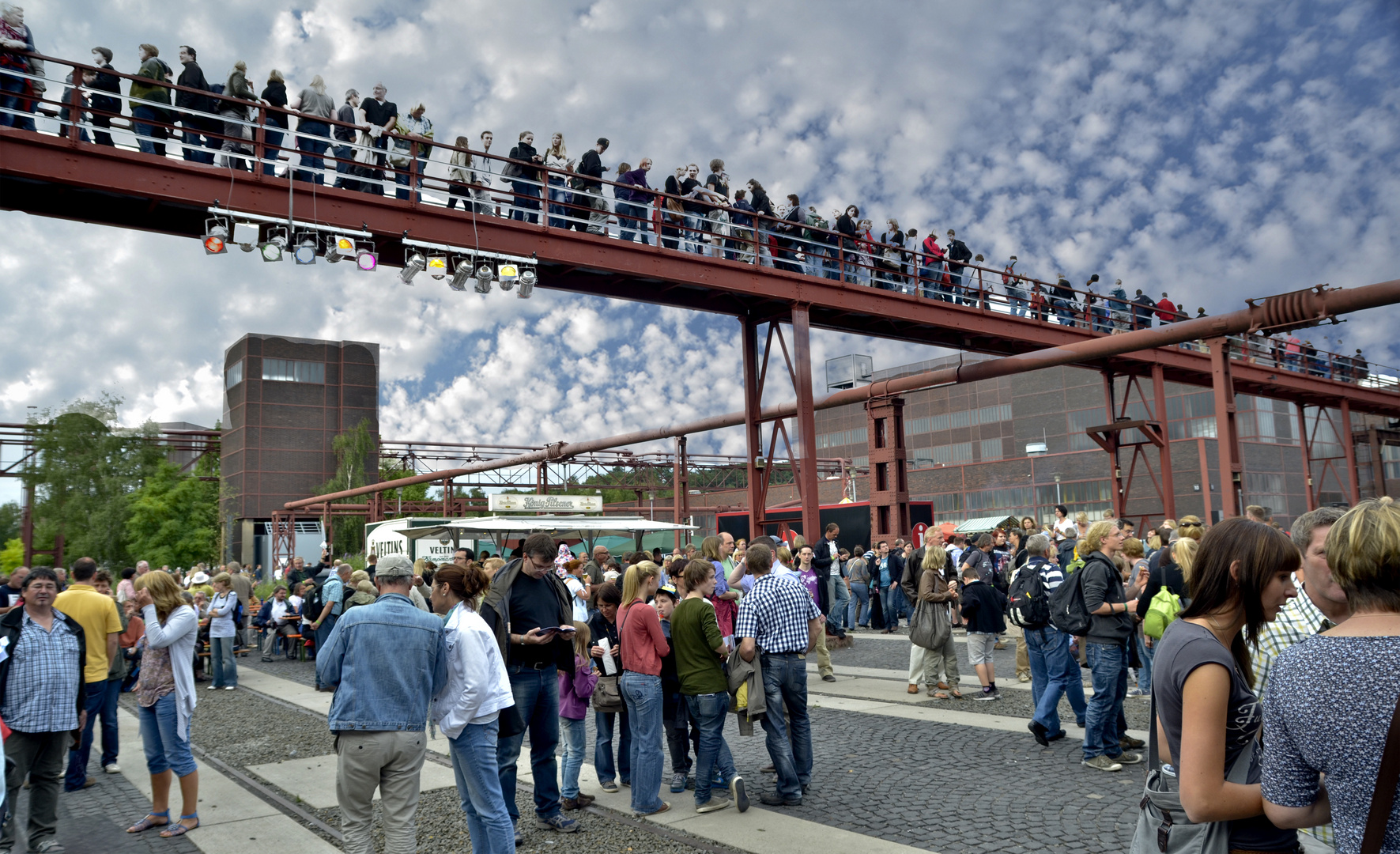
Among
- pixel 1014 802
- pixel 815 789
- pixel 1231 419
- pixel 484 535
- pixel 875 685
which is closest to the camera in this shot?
pixel 1014 802

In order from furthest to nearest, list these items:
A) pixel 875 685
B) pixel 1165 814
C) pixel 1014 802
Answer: pixel 875 685, pixel 1014 802, pixel 1165 814

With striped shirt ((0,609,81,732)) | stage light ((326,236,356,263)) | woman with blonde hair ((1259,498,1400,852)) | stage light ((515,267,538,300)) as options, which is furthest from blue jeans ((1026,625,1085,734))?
stage light ((326,236,356,263))

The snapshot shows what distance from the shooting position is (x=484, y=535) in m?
23.9

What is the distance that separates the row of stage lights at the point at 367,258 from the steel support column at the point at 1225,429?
14152mm

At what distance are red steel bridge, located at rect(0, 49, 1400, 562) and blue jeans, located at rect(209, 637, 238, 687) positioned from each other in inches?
265

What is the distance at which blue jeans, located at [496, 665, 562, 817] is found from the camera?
5980 mm

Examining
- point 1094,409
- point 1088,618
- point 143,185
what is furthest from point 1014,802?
point 1094,409

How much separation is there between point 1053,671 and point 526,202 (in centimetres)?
1157

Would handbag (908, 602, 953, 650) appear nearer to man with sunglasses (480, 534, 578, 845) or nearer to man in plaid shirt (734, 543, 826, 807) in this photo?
man in plaid shirt (734, 543, 826, 807)

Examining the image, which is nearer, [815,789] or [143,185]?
[815,789]

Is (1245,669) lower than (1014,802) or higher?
higher

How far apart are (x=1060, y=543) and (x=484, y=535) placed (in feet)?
58.7

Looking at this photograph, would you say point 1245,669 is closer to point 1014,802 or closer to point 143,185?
point 1014,802

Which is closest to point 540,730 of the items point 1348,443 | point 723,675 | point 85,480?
point 723,675
